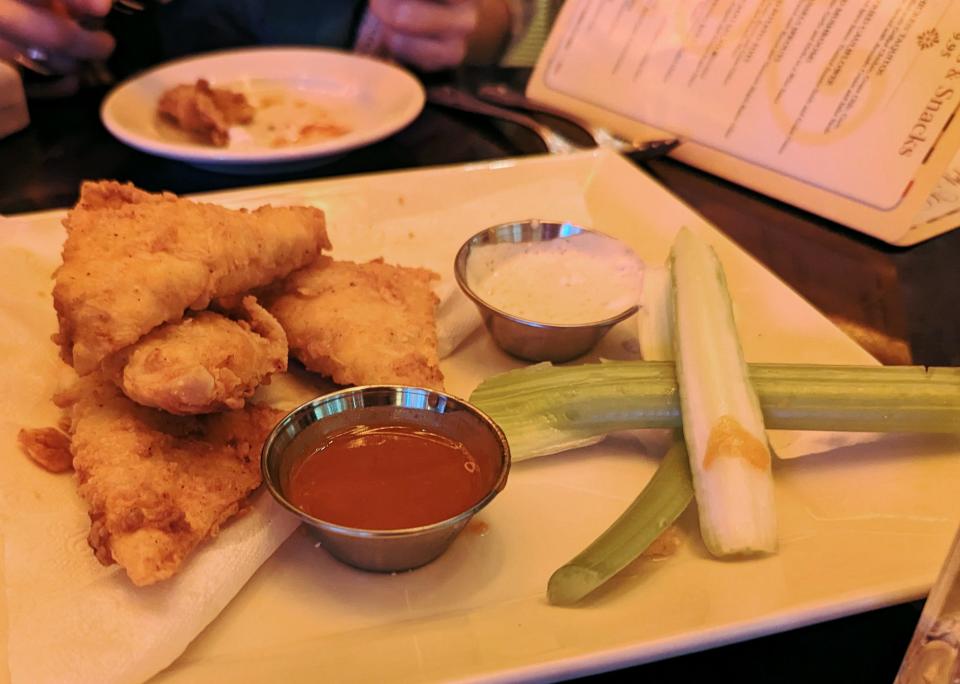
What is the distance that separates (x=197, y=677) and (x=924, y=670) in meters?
1.30

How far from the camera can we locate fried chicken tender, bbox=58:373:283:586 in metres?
1.75

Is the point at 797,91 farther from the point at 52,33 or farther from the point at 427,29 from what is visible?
the point at 52,33

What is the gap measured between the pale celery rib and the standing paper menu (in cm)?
138

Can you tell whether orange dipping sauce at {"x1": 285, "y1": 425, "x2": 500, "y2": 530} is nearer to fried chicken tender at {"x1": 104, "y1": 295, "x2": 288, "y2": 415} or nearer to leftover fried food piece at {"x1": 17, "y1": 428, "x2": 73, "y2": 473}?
fried chicken tender at {"x1": 104, "y1": 295, "x2": 288, "y2": 415}

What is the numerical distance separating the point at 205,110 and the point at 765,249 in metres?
2.49

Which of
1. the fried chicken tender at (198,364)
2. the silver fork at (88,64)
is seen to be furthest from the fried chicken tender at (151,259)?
the silver fork at (88,64)

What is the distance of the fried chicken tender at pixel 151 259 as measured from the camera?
1.93m

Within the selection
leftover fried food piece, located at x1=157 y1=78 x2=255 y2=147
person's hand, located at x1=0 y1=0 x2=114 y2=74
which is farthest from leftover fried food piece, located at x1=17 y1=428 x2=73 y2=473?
person's hand, located at x1=0 y1=0 x2=114 y2=74

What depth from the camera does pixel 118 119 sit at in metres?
3.62

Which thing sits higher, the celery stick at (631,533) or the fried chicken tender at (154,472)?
the celery stick at (631,533)

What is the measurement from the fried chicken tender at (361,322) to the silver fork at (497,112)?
1522mm

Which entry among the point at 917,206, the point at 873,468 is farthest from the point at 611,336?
the point at 917,206

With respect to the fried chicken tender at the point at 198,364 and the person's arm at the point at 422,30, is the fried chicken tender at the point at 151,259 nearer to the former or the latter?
the fried chicken tender at the point at 198,364

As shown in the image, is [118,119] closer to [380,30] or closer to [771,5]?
[380,30]
